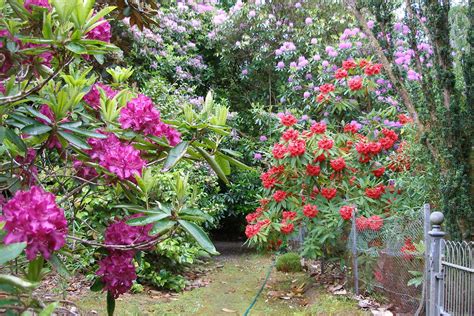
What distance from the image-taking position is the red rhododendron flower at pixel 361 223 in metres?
4.55

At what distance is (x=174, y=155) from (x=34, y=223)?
587 mm

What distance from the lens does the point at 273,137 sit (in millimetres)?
8992

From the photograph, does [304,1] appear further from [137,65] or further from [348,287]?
[348,287]

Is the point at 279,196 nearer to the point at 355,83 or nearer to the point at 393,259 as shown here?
the point at 355,83

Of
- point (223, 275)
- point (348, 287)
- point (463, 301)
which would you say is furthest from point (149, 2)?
point (223, 275)

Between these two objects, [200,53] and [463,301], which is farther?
[200,53]

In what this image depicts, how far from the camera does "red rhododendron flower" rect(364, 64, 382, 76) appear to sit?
5777mm

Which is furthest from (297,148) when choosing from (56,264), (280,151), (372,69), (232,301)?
(56,264)

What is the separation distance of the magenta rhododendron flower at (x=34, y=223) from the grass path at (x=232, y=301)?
10.3 feet

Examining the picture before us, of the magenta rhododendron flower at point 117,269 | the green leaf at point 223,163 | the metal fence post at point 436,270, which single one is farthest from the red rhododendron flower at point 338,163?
the magenta rhododendron flower at point 117,269

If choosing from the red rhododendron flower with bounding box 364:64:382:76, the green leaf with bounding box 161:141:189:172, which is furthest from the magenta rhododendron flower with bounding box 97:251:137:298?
the red rhododendron flower with bounding box 364:64:382:76

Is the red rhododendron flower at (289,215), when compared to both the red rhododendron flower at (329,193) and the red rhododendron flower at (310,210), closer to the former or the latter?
the red rhododendron flower at (310,210)

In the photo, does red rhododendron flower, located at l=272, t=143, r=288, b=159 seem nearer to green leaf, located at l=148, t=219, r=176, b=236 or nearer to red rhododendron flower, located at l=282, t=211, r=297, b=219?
red rhododendron flower, located at l=282, t=211, r=297, b=219

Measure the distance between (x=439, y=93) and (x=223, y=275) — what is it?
14.8 feet
